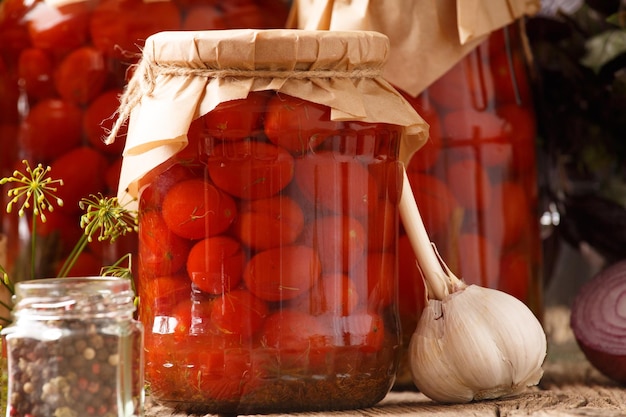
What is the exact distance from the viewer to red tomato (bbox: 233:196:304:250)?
78 centimetres

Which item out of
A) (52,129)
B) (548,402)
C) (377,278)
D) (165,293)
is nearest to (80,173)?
(52,129)

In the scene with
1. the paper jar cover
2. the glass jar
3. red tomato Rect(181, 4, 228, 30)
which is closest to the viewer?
the glass jar

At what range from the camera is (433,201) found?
0.96 m

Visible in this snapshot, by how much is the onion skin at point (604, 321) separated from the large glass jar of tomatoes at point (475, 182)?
45mm

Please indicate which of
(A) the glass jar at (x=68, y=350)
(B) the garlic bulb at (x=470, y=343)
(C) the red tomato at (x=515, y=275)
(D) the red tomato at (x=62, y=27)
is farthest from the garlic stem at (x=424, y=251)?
(D) the red tomato at (x=62, y=27)

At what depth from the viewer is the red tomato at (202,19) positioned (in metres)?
1.04

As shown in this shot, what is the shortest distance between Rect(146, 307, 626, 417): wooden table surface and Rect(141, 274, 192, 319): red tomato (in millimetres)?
88

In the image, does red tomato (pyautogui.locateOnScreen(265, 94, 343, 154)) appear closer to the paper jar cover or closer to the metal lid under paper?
the metal lid under paper

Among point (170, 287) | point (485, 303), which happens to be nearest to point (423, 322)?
point (485, 303)

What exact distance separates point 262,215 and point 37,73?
1.28ft

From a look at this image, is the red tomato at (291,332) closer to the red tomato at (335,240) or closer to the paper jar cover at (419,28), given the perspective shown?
the red tomato at (335,240)

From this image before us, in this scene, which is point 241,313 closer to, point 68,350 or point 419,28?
point 68,350

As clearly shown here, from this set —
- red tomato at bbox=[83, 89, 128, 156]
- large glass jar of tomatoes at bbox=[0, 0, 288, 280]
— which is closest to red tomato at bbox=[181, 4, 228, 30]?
large glass jar of tomatoes at bbox=[0, 0, 288, 280]

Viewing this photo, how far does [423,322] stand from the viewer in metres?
0.85
